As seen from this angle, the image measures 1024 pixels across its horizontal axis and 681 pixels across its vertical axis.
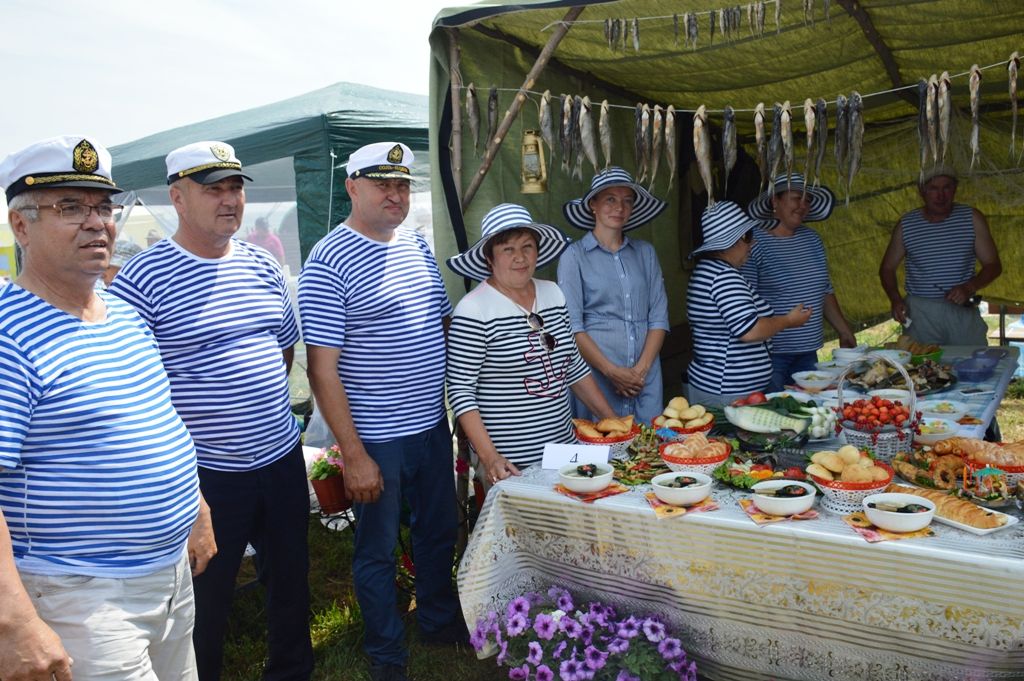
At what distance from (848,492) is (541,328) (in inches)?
54.8

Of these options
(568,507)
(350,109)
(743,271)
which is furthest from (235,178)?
(350,109)

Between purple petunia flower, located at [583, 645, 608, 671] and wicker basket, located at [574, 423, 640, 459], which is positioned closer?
purple petunia flower, located at [583, 645, 608, 671]

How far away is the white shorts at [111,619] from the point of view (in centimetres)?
182

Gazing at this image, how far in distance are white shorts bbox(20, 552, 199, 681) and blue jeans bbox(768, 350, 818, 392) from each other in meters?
4.13

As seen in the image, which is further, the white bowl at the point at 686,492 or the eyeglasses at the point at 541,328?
the eyeglasses at the point at 541,328

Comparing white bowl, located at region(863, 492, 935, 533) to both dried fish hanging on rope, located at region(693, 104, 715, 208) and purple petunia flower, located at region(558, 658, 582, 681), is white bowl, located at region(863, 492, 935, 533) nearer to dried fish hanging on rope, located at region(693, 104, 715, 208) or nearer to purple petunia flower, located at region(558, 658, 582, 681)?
purple petunia flower, located at region(558, 658, 582, 681)

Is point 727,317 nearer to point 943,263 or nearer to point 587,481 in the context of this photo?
point 587,481

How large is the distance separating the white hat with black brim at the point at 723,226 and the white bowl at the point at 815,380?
0.89 metres

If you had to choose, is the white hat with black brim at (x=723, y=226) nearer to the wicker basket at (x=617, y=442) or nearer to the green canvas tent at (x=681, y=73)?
the green canvas tent at (x=681, y=73)

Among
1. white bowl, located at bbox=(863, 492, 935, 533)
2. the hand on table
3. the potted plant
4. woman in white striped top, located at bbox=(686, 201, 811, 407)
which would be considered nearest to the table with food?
white bowl, located at bbox=(863, 492, 935, 533)

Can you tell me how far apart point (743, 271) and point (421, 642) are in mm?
3112

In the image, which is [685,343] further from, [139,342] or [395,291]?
[139,342]

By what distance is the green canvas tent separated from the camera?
3822 mm

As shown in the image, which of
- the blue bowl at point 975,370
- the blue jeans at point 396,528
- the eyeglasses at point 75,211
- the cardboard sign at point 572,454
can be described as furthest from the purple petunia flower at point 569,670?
the blue bowl at point 975,370
